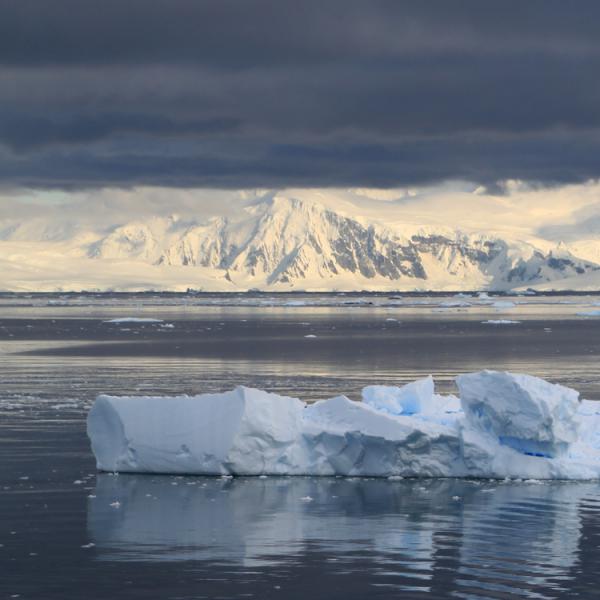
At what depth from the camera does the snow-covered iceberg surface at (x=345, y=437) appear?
74.2ft

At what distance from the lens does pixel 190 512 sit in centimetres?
1950

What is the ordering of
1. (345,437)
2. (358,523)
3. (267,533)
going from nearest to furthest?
(267,533), (358,523), (345,437)

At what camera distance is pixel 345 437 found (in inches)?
898

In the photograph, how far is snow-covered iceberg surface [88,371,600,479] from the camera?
74.2ft

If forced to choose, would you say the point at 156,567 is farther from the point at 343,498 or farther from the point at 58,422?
the point at 58,422

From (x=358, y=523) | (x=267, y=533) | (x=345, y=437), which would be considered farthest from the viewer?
(x=345, y=437)

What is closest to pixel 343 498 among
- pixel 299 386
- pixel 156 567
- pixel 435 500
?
pixel 435 500

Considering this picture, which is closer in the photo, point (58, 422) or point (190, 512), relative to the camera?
point (190, 512)

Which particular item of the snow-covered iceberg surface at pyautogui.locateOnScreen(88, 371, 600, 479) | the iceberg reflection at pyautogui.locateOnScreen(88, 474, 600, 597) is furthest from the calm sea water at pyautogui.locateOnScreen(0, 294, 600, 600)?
the snow-covered iceberg surface at pyautogui.locateOnScreen(88, 371, 600, 479)

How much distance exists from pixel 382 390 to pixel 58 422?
26.7 feet

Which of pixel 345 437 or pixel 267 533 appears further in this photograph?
pixel 345 437

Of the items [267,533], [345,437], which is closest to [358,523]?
[267,533]

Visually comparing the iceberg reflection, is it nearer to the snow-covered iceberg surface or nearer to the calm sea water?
the calm sea water

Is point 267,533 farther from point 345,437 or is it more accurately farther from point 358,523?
point 345,437
